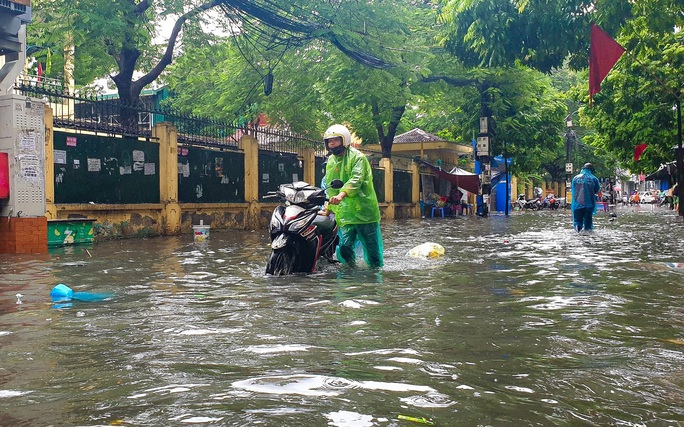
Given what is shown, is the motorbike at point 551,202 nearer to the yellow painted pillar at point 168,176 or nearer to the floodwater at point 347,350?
the yellow painted pillar at point 168,176

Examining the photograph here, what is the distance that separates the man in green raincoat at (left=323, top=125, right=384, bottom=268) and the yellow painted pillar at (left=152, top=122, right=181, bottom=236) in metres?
8.69

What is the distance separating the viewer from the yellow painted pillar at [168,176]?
15609 mm

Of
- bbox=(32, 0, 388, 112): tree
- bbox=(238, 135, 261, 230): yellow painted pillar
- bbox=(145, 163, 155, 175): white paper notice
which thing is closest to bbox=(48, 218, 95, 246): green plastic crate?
bbox=(145, 163, 155, 175): white paper notice

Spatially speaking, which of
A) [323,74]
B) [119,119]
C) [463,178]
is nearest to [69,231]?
[119,119]

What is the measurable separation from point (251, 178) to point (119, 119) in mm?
4970

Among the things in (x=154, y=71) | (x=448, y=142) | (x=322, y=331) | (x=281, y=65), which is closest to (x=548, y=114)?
(x=448, y=142)

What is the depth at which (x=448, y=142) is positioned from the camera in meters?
35.8

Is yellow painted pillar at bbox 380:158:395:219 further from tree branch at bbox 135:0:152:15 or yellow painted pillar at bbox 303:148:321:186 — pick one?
tree branch at bbox 135:0:152:15

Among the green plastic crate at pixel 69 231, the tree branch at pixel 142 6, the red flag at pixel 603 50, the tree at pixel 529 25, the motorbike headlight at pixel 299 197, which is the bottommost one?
the green plastic crate at pixel 69 231

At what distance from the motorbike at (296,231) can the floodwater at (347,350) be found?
238 mm

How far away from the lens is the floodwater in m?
2.58

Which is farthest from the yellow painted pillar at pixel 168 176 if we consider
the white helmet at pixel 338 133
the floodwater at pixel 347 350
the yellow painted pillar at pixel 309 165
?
the white helmet at pixel 338 133

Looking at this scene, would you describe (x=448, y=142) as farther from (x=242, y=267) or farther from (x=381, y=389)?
(x=381, y=389)

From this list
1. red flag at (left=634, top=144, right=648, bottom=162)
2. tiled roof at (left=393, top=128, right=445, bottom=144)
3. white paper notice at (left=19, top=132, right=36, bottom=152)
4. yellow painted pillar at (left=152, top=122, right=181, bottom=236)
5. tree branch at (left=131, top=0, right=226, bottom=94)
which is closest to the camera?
white paper notice at (left=19, top=132, right=36, bottom=152)
